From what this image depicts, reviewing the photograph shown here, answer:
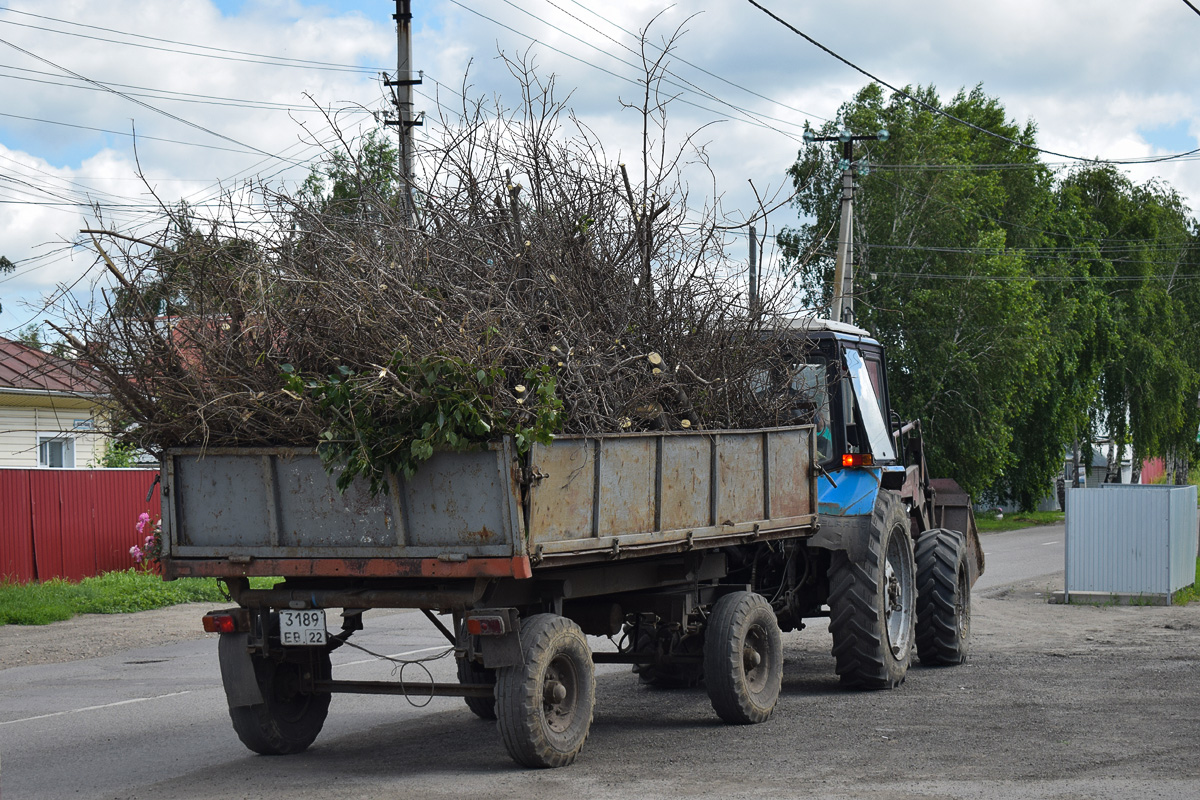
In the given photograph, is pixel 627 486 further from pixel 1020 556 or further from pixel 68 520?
pixel 1020 556

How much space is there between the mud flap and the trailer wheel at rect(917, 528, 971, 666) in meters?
6.06

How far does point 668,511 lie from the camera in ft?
25.6

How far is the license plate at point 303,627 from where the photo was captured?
7.19 metres

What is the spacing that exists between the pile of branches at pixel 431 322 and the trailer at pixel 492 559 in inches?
8.8

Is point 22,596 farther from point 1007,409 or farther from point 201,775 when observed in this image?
point 1007,409

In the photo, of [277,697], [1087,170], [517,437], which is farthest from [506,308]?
[1087,170]

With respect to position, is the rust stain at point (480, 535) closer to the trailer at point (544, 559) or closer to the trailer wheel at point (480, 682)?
the trailer at point (544, 559)

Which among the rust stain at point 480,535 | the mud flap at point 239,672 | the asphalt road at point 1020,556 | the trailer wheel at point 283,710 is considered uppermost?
the rust stain at point 480,535

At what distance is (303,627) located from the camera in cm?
721

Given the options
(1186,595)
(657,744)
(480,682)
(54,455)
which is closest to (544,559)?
(657,744)

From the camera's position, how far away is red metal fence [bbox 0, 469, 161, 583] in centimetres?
1991

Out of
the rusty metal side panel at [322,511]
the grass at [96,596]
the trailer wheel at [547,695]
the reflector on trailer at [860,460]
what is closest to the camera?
the trailer wheel at [547,695]

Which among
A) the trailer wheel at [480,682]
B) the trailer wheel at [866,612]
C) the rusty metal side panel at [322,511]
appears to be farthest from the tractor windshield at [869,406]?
the rusty metal side panel at [322,511]

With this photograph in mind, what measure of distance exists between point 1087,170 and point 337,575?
52.8 m
